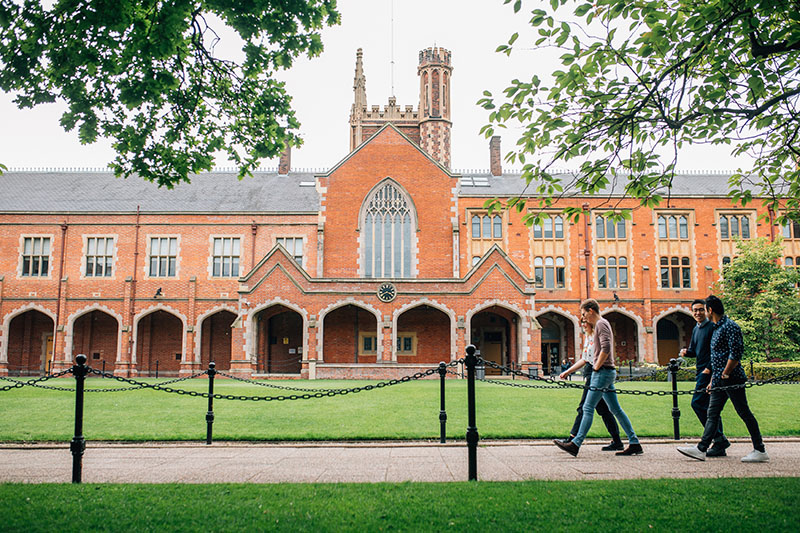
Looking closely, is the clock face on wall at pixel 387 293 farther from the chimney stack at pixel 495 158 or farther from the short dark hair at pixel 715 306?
the short dark hair at pixel 715 306

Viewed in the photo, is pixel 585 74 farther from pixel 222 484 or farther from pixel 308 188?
pixel 308 188

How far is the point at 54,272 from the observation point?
105 ft

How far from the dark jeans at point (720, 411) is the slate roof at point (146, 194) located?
28.4 metres

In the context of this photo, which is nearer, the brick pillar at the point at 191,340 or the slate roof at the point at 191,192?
the brick pillar at the point at 191,340

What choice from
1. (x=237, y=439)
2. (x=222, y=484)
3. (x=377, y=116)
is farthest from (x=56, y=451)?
(x=377, y=116)

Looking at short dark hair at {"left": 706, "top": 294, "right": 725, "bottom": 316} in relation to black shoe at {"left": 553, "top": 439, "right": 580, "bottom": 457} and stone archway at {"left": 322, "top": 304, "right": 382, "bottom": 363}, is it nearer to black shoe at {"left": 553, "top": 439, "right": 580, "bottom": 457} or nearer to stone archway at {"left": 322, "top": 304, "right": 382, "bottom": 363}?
black shoe at {"left": 553, "top": 439, "right": 580, "bottom": 457}

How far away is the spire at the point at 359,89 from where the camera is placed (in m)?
49.2

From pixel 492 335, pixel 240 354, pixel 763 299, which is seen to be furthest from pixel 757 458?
pixel 492 335

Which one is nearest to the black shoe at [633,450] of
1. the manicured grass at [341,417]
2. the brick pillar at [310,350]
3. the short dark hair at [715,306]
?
the manicured grass at [341,417]

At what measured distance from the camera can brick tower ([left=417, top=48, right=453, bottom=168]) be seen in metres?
44.3

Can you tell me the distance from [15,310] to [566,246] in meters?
30.2

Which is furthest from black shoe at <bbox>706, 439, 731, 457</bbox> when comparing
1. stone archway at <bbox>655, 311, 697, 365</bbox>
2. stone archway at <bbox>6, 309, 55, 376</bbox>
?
stone archway at <bbox>6, 309, 55, 376</bbox>

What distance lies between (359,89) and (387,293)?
28668 millimetres

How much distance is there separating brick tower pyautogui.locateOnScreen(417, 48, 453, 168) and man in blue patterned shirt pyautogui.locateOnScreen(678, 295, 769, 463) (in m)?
37.9
